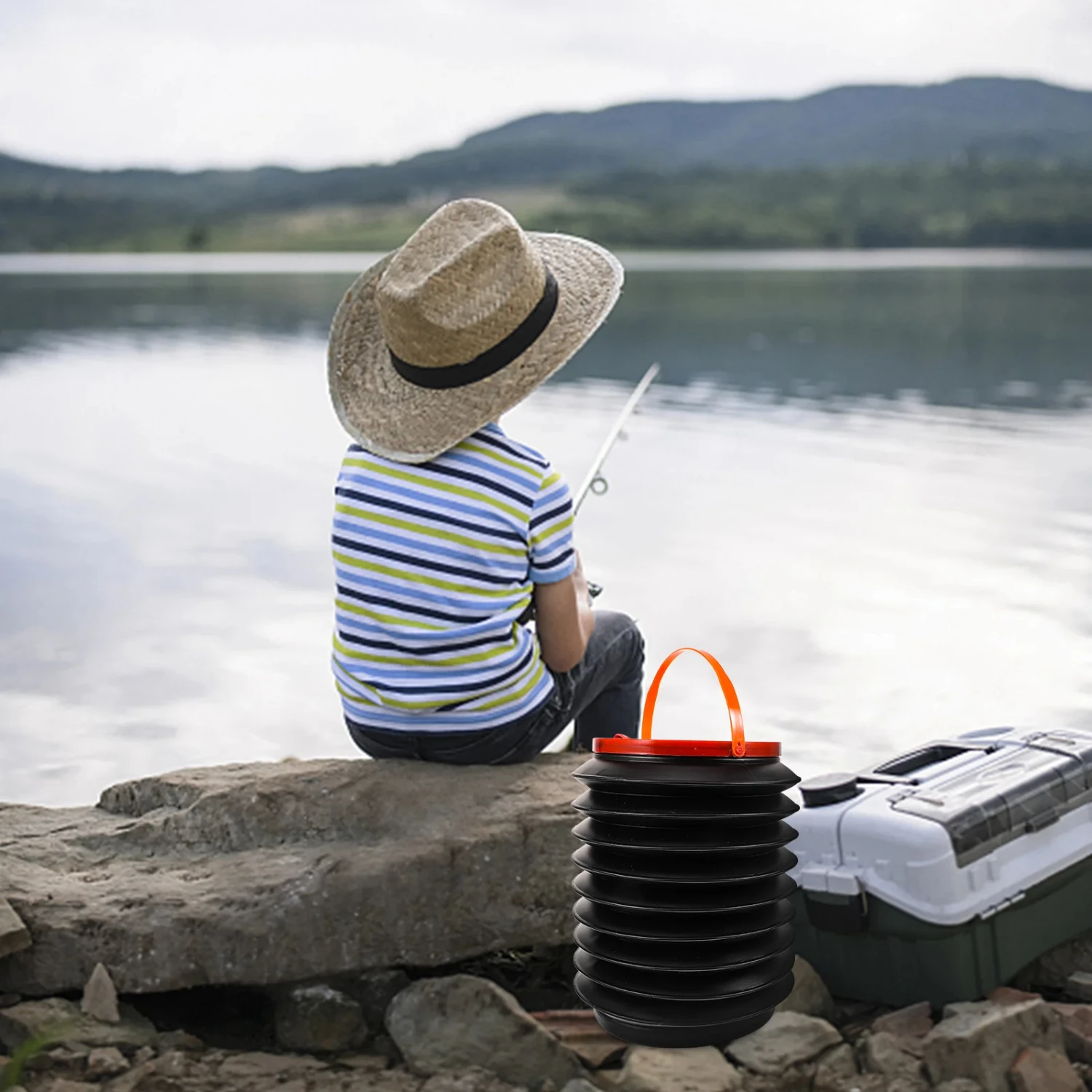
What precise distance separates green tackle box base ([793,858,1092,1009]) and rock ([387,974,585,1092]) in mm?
473

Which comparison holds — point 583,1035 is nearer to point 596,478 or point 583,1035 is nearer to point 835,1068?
point 835,1068

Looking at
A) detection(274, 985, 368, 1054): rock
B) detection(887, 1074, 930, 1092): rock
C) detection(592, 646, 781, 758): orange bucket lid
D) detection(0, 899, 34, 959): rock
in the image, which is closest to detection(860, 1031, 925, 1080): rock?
detection(887, 1074, 930, 1092): rock

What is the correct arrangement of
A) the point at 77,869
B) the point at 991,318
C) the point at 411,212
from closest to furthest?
the point at 77,869 < the point at 991,318 < the point at 411,212

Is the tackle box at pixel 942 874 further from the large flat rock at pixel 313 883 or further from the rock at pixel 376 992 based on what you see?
the rock at pixel 376 992

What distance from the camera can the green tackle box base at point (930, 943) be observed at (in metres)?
2.46

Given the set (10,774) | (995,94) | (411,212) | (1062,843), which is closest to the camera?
(1062,843)

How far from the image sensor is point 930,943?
2453 mm

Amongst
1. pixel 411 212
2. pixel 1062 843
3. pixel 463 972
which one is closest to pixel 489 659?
pixel 463 972

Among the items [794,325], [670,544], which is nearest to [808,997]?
[670,544]

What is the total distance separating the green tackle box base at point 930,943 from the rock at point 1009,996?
1 centimetres

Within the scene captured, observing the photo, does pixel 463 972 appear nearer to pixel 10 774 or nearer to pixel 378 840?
pixel 378 840

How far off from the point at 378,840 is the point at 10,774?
5.33 feet

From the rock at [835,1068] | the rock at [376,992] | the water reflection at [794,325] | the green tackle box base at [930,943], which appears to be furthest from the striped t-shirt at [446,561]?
the water reflection at [794,325]

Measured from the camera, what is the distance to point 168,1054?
2.38 metres
